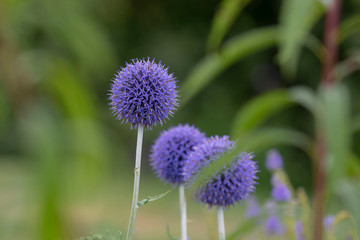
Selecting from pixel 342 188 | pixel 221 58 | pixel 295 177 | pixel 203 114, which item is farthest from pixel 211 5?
pixel 342 188

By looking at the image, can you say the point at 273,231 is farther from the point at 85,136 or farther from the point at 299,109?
the point at 299,109

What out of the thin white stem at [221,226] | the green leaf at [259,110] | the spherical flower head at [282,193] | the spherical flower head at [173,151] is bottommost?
the thin white stem at [221,226]

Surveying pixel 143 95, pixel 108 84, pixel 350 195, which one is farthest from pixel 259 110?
pixel 108 84

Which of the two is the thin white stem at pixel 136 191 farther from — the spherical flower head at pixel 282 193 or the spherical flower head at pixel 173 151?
the spherical flower head at pixel 282 193

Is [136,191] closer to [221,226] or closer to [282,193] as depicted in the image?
[221,226]

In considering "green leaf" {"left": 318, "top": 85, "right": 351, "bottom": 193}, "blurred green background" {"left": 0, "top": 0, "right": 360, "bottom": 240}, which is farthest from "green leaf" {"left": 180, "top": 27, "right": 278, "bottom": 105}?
"green leaf" {"left": 318, "top": 85, "right": 351, "bottom": 193}

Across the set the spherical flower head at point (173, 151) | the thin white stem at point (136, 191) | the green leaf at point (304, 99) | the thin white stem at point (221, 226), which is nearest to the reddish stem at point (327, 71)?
the green leaf at point (304, 99)
